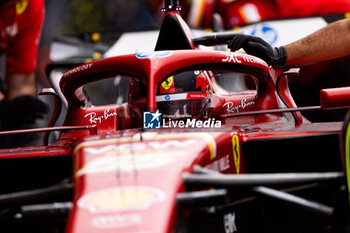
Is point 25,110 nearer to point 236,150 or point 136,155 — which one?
point 236,150

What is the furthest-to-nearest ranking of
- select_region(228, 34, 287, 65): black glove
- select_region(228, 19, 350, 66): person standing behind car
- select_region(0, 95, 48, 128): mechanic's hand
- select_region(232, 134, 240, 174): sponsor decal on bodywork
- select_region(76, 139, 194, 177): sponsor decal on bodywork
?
select_region(0, 95, 48, 128): mechanic's hand → select_region(228, 19, 350, 66): person standing behind car → select_region(228, 34, 287, 65): black glove → select_region(232, 134, 240, 174): sponsor decal on bodywork → select_region(76, 139, 194, 177): sponsor decal on bodywork

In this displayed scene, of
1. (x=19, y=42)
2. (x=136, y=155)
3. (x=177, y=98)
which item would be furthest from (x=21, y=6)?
(x=136, y=155)

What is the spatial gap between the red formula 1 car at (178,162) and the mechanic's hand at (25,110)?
1.11m

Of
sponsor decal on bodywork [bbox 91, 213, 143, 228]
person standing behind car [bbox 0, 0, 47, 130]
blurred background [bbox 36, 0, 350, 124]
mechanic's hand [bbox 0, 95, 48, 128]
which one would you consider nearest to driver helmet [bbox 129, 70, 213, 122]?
sponsor decal on bodywork [bbox 91, 213, 143, 228]

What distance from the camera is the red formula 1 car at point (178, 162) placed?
2.72 ft

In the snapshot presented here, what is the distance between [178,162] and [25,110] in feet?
8.07

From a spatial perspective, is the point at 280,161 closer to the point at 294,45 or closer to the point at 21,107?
the point at 294,45

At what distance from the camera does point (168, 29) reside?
1858 mm

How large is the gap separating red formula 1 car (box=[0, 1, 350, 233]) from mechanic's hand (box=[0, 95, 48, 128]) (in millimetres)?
1114

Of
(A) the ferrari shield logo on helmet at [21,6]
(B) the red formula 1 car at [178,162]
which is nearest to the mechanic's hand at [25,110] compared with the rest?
(B) the red formula 1 car at [178,162]

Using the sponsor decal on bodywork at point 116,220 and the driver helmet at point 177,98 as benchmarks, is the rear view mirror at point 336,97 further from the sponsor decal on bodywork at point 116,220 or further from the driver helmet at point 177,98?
the sponsor decal on bodywork at point 116,220

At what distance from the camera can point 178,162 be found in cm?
90

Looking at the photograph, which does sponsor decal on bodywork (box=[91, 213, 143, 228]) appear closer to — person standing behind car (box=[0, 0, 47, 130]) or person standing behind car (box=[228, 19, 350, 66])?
person standing behind car (box=[228, 19, 350, 66])

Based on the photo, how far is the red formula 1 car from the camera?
0.83 m
